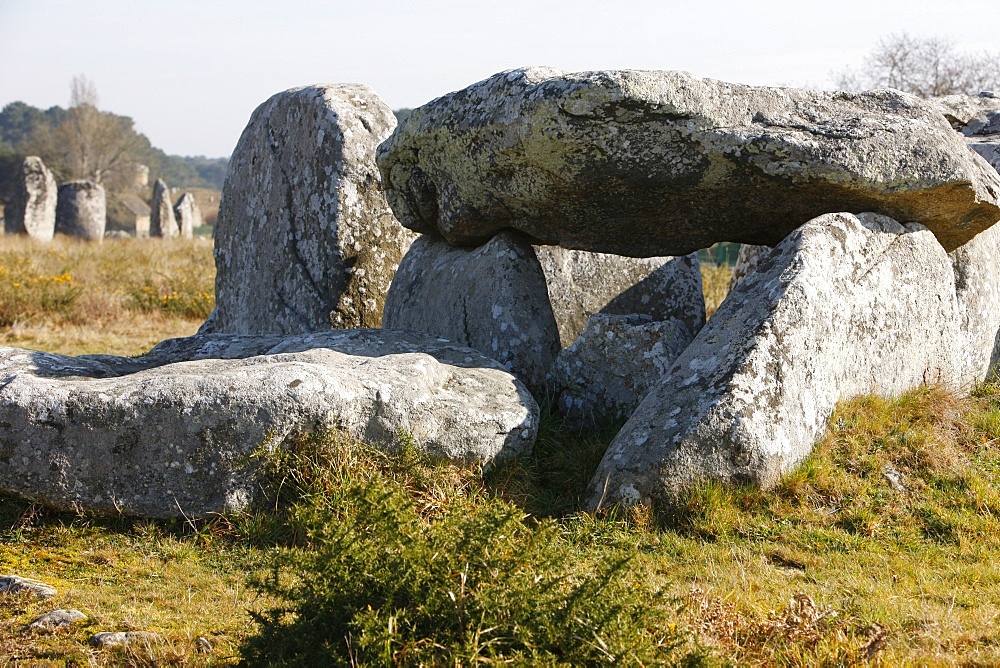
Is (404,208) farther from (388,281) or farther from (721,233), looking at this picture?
(721,233)

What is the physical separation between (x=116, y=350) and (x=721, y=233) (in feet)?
24.4

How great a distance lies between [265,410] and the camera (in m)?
5.43

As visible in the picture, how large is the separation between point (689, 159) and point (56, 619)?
4952 millimetres

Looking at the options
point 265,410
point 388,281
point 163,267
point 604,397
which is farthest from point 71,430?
point 163,267

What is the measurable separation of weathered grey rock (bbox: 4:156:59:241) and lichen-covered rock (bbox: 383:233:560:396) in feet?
87.3

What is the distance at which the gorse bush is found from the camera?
3.23 metres

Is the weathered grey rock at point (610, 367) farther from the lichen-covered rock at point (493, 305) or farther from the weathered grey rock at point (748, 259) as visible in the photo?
the weathered grey rock at point (748, 259)

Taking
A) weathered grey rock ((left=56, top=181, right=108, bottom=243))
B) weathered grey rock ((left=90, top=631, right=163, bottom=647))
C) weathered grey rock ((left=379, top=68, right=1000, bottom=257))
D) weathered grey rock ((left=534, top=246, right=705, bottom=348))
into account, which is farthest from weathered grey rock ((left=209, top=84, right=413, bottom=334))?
weathered grey rock ((left=56, top=181, right=108, bottom=243))

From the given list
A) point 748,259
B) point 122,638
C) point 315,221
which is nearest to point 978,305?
point 748,259

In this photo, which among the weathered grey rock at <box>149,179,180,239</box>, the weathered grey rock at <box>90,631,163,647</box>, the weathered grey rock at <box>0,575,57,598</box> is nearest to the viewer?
the weathered grey rock at <box>90,631,163,647</box>

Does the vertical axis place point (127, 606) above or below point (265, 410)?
below

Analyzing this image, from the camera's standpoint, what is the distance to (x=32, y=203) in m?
31.4

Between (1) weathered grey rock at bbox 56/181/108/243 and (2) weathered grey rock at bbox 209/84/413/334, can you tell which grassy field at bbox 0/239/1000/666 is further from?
(1) weathered grey rock at bbox 56/181/108/243

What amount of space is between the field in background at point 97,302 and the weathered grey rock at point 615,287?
5.33 m
